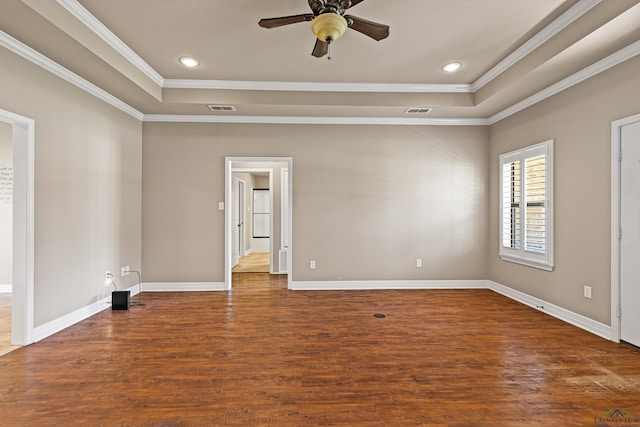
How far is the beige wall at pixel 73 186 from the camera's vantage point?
293 centimetres

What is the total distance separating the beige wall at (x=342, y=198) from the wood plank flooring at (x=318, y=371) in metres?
1.16

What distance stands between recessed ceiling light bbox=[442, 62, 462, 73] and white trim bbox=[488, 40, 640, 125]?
42.4 inches

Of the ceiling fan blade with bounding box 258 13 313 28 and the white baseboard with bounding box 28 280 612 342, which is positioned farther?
the white baseboard with bounding box 28 280 612 342

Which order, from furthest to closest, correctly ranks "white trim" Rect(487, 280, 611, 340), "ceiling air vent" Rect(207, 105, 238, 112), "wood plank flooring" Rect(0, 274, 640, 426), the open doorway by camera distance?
the open doorway
"ceiling air vent" Rect(207, 105, 238, 112)
"white trim" Rect(487, 280, 611, 340)
"wood plank flooring" Rect(0, 274, 640, 426)

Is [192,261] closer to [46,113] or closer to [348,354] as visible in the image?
[46,113]

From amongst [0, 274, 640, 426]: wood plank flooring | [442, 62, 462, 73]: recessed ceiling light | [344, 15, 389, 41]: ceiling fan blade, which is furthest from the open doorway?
[442, 62, 462, 73]: recessed ceiling light

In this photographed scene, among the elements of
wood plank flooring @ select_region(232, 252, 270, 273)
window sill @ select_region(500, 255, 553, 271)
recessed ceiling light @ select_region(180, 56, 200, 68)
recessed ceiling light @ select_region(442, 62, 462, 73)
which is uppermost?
recessed ceiling light @ select_region(442, 62, 462, 73)

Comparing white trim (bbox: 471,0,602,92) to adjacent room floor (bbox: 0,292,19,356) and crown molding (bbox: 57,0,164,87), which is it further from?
adjacent room floor (bbox: 0,292,19,356)

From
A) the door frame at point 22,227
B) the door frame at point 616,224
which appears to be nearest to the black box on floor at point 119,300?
the door frame at point 22,227

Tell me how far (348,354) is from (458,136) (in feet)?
12.7

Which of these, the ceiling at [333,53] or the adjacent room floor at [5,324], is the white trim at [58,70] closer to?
the ceiling at [333,53]

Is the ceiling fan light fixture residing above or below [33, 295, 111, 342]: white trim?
above

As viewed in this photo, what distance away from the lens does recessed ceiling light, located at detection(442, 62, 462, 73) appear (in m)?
3.66

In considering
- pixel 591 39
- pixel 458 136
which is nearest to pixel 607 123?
pixel 591 39
